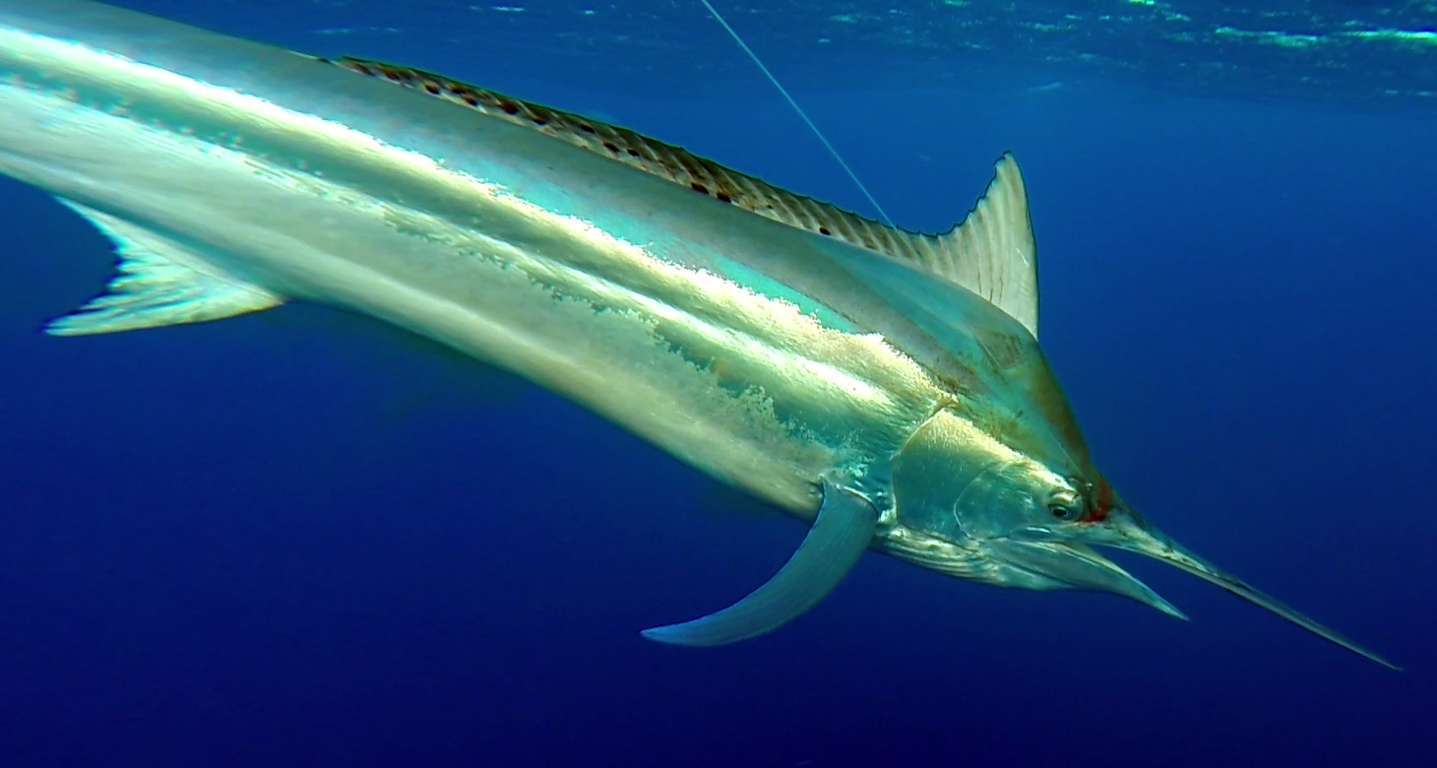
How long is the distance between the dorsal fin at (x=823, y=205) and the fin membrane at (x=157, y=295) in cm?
61

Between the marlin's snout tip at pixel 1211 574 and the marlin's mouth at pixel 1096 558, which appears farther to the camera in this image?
the marlin's mouth at pixel 1096 558

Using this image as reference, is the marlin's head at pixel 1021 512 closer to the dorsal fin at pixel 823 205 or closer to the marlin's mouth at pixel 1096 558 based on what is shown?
the marlin's mouth at pixel 1096 558

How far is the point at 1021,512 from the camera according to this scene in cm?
217

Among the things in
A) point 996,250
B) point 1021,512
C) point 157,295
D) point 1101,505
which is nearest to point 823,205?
point 996,250

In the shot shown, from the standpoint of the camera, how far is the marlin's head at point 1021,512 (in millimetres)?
2117

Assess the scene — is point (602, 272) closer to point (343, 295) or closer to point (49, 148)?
point (343, 295)

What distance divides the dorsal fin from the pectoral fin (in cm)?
61

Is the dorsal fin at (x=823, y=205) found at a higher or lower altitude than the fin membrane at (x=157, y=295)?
higher

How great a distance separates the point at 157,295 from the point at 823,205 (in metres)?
1.59

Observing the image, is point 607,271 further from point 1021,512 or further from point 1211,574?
Result: point 1211,574

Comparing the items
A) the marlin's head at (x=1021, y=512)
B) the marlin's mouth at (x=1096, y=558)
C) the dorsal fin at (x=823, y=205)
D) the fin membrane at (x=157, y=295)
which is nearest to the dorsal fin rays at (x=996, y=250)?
the dorsal fin at (x=823, y=205)

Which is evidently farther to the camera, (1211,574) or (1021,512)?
(1021,512)

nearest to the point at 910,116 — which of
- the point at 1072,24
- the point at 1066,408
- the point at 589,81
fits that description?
the point at 589,81

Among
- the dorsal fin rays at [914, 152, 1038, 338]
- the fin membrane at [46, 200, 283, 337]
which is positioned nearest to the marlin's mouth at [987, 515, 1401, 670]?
the dorsal fin rays at [914, 152, 1038, 338]
